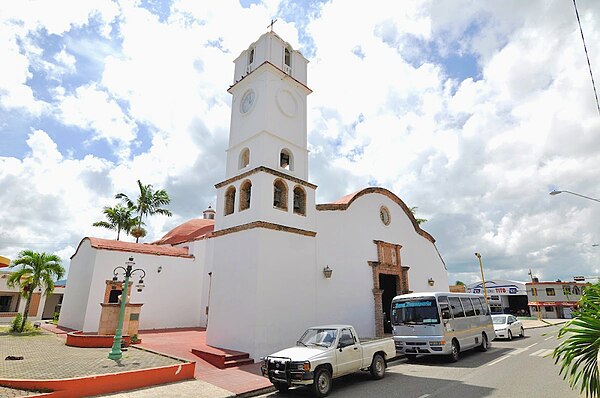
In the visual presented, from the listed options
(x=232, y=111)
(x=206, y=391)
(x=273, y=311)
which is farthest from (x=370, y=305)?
(x=232, y=111)

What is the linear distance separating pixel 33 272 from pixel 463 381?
69.2 ft

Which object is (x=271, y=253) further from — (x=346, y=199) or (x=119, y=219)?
(x=119, y=219)

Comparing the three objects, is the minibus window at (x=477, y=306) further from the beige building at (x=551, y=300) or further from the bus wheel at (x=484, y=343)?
the beige building at (x=551, y=300)

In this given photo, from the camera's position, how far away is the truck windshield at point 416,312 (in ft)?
41.1

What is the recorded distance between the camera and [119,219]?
95.2ft

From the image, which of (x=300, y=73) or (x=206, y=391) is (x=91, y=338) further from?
(x=300, y=73)

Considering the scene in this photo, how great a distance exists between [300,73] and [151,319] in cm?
1555

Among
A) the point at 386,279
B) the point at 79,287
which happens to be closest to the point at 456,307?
the point at 386,279

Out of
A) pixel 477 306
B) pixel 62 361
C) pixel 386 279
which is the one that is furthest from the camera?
pixel 386 279

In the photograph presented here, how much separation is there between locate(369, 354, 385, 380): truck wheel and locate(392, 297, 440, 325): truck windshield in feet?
10.4

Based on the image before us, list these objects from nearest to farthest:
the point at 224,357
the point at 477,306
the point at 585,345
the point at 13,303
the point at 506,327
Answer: the point at 585,345
the point at 224,357
the point at 477,306
the point at 506,327
the point at 13,303

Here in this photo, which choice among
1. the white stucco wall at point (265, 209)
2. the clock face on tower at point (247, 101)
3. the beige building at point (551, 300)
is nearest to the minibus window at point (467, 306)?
the white stucco wall at point (265, 209)

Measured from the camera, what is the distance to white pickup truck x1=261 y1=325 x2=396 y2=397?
8.02 metres

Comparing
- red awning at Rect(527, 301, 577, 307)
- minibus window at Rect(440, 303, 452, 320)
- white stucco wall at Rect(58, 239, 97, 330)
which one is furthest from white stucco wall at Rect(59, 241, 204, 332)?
red awning at Rect(527, 301, 577, 307)
